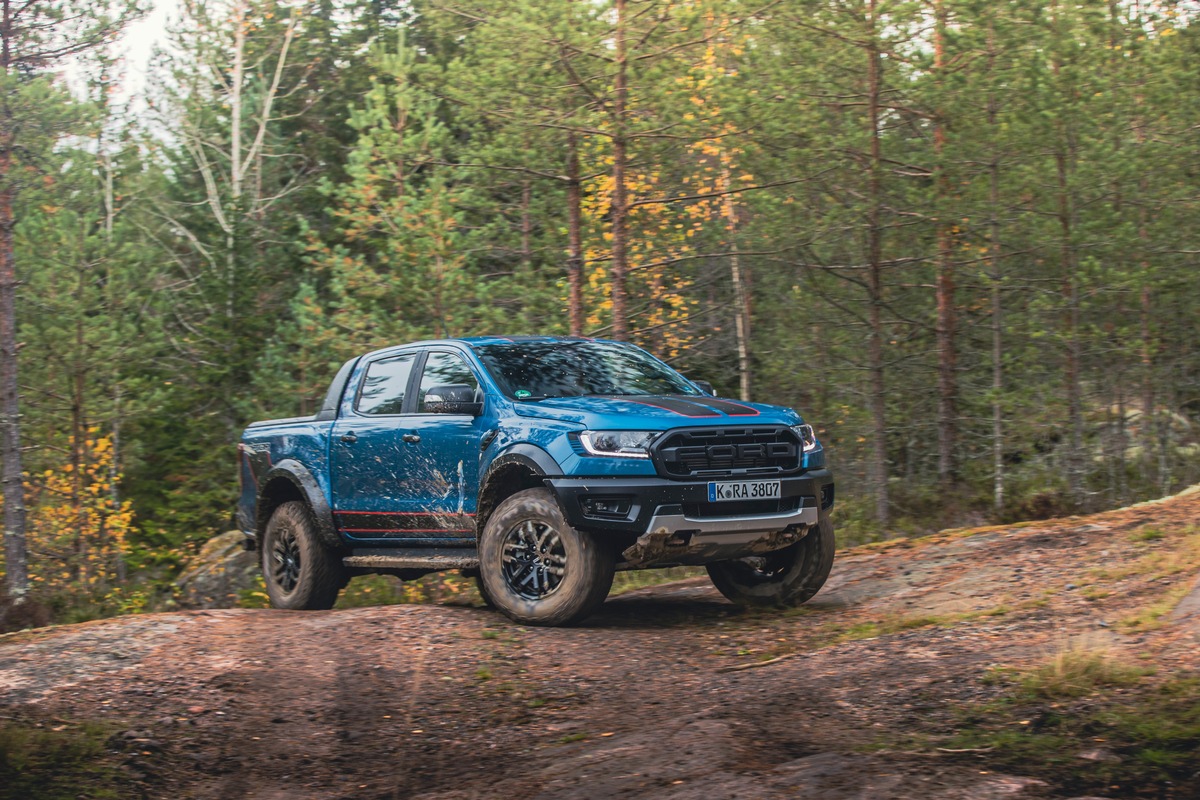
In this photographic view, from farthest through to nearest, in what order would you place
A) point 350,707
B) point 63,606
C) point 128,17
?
point 128,17
point 63,606
point 350,707

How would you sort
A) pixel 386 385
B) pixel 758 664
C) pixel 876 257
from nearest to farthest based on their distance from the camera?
pixel 758 664, pixel 386 385, pixel 876 257

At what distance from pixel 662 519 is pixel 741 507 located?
1.98 ft

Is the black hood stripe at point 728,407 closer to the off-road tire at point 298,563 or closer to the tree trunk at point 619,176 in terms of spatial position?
the off-road tire at point 298,563

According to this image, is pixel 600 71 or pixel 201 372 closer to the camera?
pixel 600 71

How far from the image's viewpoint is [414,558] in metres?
8.39

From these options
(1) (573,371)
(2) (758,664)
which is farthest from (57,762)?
(1) (573,371)

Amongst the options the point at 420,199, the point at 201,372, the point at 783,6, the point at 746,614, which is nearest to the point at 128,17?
the point at 420,199

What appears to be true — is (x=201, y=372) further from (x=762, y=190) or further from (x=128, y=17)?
(x=762, y=190)

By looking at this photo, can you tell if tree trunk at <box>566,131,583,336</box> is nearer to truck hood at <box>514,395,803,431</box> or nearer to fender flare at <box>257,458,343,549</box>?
fender flare at <box>257,458,343,549</box>

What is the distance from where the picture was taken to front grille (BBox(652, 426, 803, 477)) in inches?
277

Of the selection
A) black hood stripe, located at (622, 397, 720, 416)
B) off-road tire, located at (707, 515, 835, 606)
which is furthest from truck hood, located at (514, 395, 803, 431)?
off-road tire, located at (707, 515, 835, 606)

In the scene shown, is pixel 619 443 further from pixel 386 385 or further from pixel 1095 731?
pixel 1095 731

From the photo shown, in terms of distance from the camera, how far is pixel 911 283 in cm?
1566

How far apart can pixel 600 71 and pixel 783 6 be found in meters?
2.35
